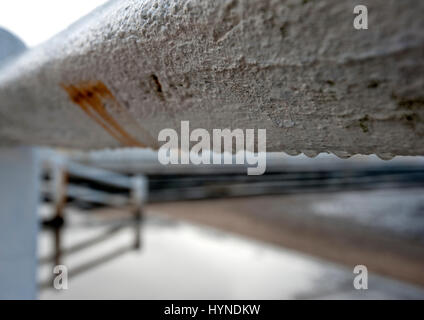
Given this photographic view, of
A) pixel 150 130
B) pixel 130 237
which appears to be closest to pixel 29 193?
pixel 150 130

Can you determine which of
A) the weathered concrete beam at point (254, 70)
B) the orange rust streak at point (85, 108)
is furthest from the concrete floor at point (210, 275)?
the weathered concrete beam at point (254, 70)

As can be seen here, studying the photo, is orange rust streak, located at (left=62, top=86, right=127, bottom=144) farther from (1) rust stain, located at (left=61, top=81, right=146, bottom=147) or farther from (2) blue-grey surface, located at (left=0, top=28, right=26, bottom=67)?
(2) blue-grey surface, located at (left=0, top=28, right=26, bottom=67)

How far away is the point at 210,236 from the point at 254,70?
2104 millimetres

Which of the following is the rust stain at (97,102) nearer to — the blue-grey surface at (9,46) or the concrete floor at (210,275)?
the blue-grey surface at (9,46)

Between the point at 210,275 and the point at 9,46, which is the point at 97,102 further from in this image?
the point at 210,275

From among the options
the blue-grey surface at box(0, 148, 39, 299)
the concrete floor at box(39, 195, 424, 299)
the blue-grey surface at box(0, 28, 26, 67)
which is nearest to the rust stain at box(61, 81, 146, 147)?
the blue-grey surface at box(0, 28, 26, 67)

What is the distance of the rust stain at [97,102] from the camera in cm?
37

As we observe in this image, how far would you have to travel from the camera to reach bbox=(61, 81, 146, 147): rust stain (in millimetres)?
A: 370

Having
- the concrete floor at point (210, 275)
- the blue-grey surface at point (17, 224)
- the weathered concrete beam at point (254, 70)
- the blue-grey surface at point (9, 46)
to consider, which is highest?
the blue-grey surface at point (9, 46)

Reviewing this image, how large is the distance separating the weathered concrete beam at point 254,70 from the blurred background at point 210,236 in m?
0.09

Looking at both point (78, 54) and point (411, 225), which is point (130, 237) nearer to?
point (78, 54)

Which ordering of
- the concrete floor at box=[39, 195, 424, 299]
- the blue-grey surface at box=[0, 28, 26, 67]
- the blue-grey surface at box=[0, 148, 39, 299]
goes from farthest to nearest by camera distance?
the concrete floor at box=[39, 195, 424, 299] < the blue-grey surface at box=[0, 148, 39, 299] < the blue-grey surface at box=[0, 28, 26, 67]

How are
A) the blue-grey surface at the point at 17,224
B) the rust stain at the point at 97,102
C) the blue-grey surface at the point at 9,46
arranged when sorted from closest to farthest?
1. the rust stain at the point at 97,102
2. the blue-grey surface at the point at 9,46
3. the blue-grey surface at the point at 17,224
